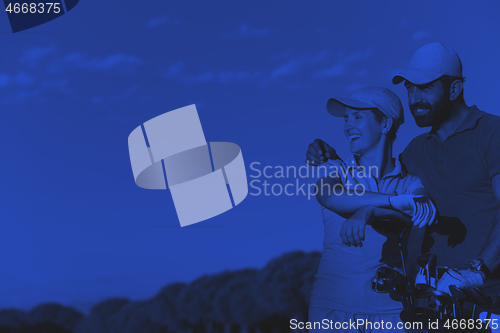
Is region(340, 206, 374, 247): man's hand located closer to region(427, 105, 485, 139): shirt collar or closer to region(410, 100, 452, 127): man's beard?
region(410, 100, 452, 127): man's beard

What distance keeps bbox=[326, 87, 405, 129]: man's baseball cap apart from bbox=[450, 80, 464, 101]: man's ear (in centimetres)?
41

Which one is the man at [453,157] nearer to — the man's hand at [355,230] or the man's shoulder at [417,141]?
the man's shoulder at [417,141]

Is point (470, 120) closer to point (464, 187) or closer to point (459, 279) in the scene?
point (464, 187)

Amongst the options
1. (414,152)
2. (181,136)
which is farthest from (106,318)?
(414,152)

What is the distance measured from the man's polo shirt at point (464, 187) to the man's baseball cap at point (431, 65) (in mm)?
374

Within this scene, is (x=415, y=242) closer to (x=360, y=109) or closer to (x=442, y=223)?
(x=442, y=223)

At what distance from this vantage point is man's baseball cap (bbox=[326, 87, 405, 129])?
2777 mm

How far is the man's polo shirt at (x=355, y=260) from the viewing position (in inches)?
99.7

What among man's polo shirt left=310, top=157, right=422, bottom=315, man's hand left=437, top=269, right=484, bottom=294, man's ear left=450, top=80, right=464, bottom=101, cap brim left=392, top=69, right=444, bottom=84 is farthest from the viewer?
man's ear left=450, top=80, right=464, bottom=101

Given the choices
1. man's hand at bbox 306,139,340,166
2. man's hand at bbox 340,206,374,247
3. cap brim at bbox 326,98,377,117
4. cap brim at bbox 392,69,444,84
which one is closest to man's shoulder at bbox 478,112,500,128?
cap brim at bbox 392,69,444,84

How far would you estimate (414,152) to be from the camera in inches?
133

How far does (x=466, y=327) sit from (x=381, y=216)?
62 cm

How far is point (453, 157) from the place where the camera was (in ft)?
10.3

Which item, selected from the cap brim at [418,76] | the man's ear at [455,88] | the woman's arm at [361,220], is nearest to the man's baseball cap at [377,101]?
the cap brim at [418,76]
